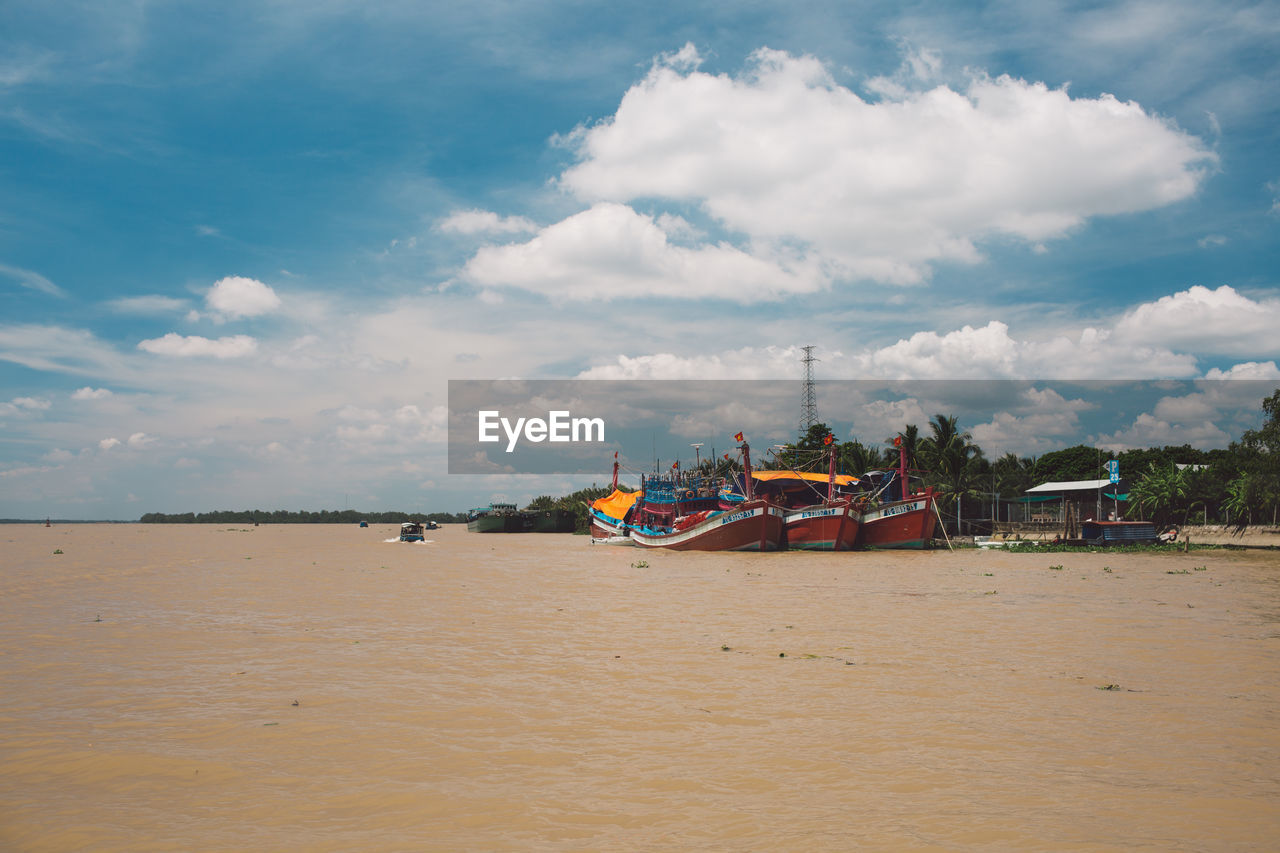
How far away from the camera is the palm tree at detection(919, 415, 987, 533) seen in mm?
77562

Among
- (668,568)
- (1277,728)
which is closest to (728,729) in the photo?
(1277,728)

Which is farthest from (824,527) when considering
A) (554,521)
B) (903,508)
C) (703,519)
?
(554,521)

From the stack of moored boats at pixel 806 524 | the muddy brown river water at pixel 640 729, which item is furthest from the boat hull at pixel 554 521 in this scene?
the muddy brown river water at pixel 640 729

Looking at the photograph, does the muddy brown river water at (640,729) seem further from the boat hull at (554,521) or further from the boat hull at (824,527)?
the boat hull at (554,521)

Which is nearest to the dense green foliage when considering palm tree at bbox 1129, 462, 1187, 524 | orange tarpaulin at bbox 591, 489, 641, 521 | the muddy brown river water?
palm tree at bbox 1129, 462, 1187, 524

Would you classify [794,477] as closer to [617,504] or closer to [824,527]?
[824,527]

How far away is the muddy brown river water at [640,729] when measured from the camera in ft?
20.1

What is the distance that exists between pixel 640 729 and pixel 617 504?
7513cm

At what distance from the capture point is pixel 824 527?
52.8 metres

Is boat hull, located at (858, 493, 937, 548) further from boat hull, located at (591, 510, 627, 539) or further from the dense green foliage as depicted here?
boat hull, located at (591, 510, 627, 539)

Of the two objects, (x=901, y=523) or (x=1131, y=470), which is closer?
(x=901, y=523)

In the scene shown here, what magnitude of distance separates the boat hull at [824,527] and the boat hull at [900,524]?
48.6 inches

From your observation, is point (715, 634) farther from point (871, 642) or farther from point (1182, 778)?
point (1182, 778)

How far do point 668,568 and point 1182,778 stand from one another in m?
34.3
